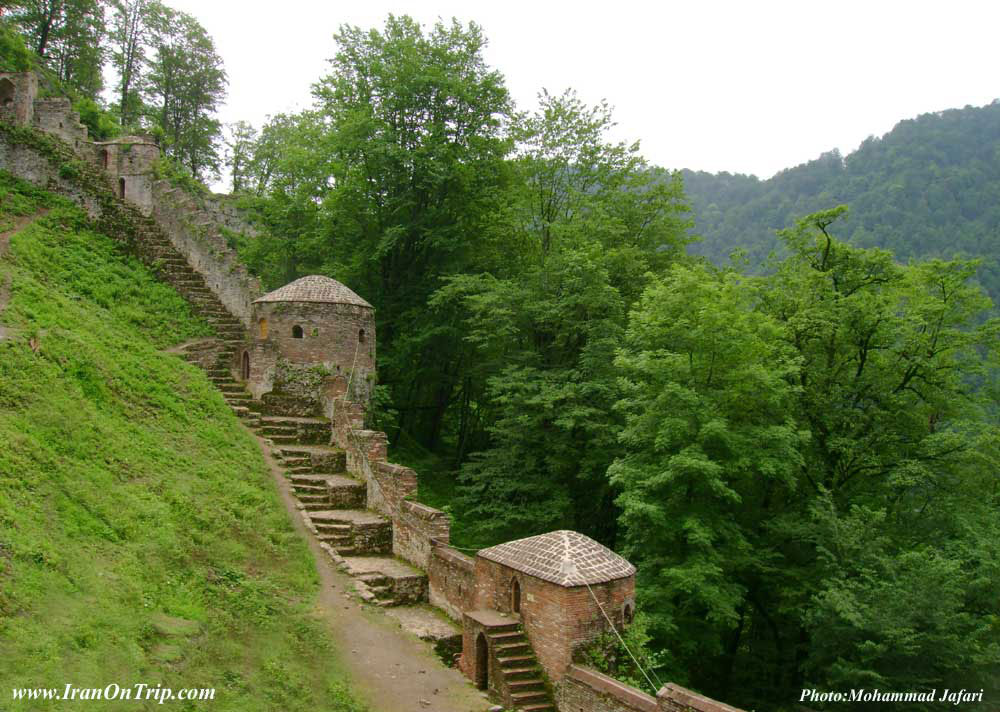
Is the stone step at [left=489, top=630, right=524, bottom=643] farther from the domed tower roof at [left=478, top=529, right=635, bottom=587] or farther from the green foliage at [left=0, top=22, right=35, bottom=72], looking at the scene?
the green foliage at [left=0, top=22, right=35, bottom=72]

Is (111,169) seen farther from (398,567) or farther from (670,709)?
(670,709)

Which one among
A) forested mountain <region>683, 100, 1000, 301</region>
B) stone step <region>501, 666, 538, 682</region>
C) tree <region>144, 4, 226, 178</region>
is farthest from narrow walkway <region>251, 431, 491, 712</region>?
tree <region>144, 4, 226, 178</region>

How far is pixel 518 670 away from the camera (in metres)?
11.5

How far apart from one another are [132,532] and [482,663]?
5.94 metres

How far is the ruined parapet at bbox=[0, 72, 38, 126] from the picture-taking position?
22.9 meters

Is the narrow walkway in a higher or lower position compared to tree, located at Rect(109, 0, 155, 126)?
lower

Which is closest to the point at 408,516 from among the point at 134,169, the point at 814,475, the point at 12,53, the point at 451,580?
the point at 451,580

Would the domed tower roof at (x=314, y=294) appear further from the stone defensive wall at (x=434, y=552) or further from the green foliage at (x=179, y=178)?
the green foliage at (x=179, y=178)

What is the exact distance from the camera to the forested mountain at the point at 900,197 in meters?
39.3

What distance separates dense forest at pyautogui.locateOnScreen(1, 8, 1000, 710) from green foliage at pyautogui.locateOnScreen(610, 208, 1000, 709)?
0.25 ft

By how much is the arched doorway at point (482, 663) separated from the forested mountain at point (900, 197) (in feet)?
67.5

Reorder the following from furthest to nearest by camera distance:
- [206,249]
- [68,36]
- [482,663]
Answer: [68,36]
[206,249]
[482,663]

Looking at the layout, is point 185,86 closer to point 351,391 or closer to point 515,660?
point 351,391

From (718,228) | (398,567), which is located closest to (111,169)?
(398,567)
